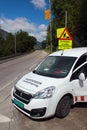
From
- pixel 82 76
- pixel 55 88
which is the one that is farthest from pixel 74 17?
pixel 55 88

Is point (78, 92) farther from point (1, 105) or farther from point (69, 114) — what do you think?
point (1, 105)

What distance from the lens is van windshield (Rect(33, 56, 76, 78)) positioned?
532 centimetres

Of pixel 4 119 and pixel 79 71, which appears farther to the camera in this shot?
pixel 79 71

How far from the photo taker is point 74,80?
520 cm

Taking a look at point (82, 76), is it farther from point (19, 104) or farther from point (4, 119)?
point (4, 119)

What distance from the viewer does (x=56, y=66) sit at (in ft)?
18.7

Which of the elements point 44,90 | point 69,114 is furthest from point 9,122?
point 69,114

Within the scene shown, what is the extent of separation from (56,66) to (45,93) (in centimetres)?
132

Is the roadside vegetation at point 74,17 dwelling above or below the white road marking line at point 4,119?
above

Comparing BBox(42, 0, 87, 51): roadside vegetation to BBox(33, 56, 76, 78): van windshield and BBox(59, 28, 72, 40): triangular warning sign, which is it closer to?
BBox(59, 28, 72, 40): triangular warning sign

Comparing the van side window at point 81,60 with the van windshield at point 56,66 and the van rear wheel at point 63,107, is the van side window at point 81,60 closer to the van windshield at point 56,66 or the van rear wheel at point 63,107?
the van windshield at point 56,66

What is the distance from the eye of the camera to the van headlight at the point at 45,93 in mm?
4566

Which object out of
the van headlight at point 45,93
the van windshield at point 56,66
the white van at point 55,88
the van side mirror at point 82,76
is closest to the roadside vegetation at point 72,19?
the van windshield at point 56,66

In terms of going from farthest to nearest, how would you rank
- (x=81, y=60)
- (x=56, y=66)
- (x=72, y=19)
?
(x=72, y=19)
(x=56, y=66)
(x=81, y=60)
